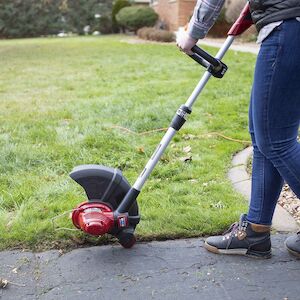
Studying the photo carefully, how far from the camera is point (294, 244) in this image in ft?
8.73

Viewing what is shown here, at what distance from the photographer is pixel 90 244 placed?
281cm

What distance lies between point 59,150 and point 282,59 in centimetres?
271

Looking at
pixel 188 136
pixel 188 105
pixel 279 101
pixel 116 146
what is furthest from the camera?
pixel 188 136

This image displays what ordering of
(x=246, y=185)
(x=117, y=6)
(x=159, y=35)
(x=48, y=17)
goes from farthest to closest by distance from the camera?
(x=48, y=17)
(x=117, y=6)
(x=159, y=35)
(x=246, y=185)

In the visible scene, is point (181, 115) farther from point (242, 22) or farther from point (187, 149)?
point (187, 149)

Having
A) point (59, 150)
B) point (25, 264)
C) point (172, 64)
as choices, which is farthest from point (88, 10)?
point (25, 264)

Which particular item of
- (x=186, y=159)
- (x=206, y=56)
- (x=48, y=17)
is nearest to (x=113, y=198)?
(x=206, y=56)

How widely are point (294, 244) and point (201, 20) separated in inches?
50.5

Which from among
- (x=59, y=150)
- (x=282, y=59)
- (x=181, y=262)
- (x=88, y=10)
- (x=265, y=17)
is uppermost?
(x=265, y=17)

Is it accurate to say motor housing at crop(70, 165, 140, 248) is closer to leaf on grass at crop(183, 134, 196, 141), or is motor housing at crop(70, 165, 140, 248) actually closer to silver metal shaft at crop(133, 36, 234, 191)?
silver metal shaft at crop(133, 36, 234, 191)

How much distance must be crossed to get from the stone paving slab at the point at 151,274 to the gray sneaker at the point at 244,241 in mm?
39

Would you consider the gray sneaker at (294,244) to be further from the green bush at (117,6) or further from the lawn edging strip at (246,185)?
the green bush at (117,6)

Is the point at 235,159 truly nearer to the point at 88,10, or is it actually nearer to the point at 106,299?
the point at 106,299

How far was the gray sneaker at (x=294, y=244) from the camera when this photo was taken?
265 centimetres
